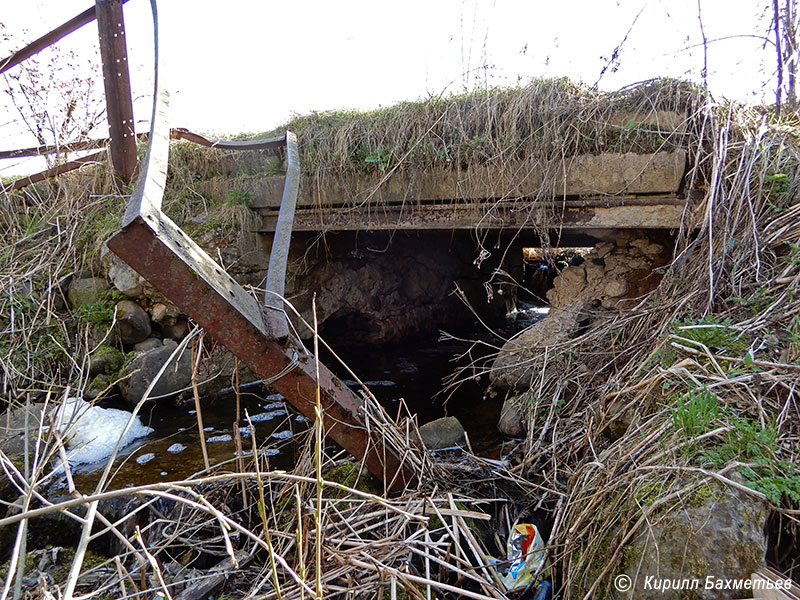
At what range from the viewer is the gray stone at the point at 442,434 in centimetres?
293

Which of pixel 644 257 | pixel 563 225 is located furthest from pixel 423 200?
pixel 644 257

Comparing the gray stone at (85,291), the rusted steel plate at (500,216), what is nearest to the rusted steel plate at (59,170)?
the gray stone at (85,291)

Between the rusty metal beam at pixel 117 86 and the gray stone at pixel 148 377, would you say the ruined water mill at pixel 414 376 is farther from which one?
the rusty metal beam at pixel 117 86

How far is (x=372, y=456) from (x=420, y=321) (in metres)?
4.62

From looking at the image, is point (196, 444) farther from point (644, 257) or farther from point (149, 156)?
point (644, 257)

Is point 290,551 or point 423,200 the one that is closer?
point 290,551

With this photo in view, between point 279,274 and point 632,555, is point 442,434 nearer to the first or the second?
point 632,555

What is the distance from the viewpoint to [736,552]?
122 cm

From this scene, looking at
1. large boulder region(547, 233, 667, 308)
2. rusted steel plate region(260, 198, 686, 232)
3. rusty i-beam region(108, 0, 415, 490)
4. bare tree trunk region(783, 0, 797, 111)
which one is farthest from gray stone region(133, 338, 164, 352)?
bare tree trunk region(783, 0, 797, 111)

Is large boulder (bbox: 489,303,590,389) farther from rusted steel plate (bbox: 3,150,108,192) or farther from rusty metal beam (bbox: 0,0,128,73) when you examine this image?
rusty metal beam (bbox: 0,0,128,73)

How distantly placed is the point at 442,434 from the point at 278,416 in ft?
4.98

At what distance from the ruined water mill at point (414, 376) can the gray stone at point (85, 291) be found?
2 cm

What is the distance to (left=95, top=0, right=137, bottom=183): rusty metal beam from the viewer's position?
390cm

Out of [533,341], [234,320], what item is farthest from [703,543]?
[533,341]
